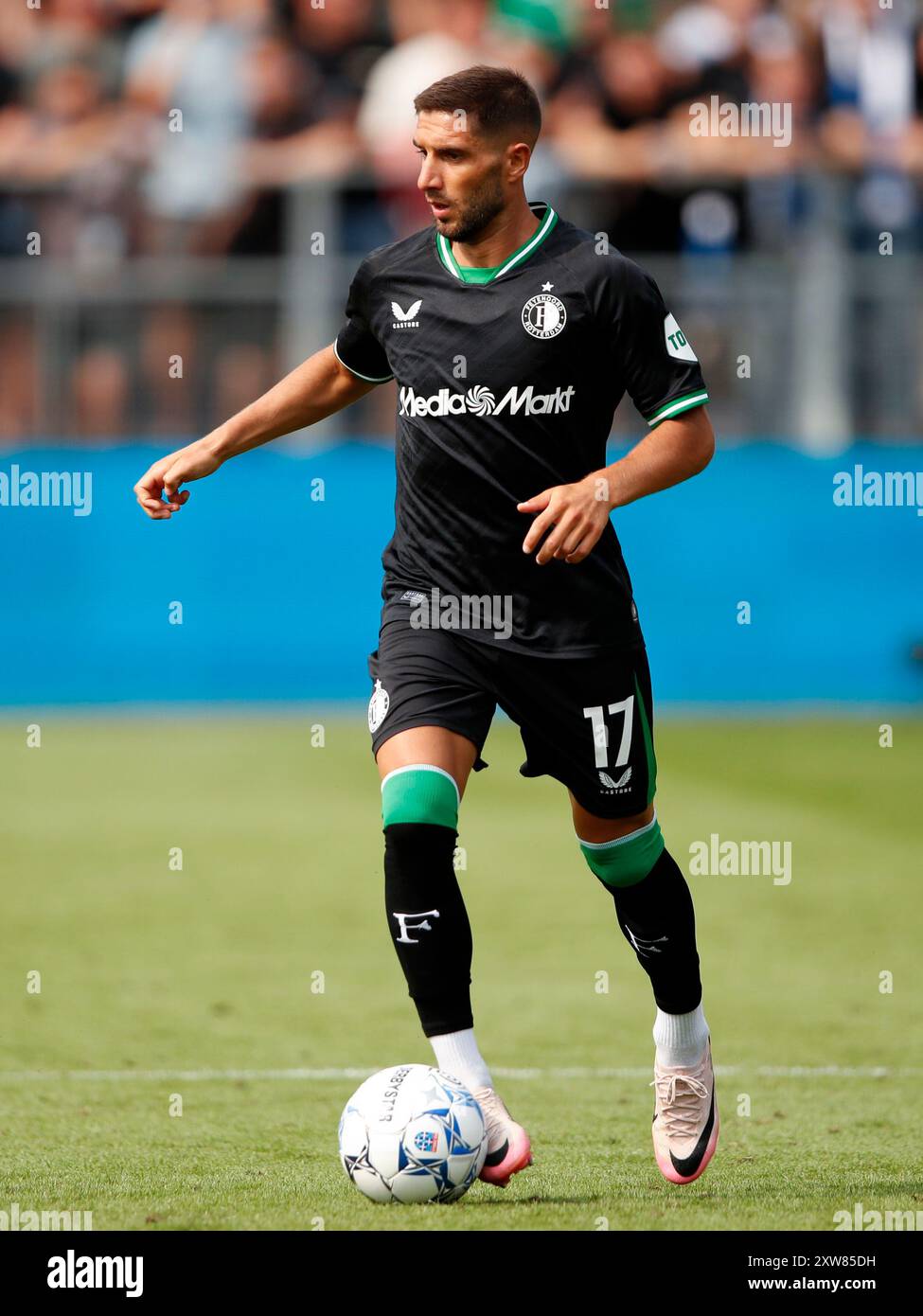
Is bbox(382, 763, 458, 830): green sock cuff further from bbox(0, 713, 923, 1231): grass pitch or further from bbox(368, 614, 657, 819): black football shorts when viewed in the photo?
bbox(0, 713, 923, 1231): grass pitch

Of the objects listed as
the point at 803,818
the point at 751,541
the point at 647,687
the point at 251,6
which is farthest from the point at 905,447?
the point at 647,687

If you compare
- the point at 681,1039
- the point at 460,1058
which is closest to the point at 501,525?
the point at 460,1058

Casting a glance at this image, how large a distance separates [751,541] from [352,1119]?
10581 millimetres

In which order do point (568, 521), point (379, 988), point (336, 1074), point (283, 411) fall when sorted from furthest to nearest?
point (379, 988)
point (336, 1074)
point (283, 411)
point (568, 521)

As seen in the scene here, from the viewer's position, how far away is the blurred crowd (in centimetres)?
1587

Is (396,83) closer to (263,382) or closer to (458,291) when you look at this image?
(263,382)

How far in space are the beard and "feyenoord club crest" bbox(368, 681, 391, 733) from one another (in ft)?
3.54

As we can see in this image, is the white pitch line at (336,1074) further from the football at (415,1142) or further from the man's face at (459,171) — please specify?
the man's face at (459,171)

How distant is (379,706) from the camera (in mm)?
4883

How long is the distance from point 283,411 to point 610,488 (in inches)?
43.2

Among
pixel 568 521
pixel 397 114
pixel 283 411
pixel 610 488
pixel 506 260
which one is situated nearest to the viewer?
pixel 568 521

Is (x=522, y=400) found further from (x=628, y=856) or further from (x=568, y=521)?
(x=628, y=856)

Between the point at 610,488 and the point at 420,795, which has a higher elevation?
the point at 610,488

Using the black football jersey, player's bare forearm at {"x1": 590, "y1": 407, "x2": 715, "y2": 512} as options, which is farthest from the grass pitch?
player's bare forearm at {"x1": 590, "y1": 407, "x2": 715, "y2": 512}
